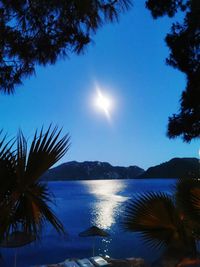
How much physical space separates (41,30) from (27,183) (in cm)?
222

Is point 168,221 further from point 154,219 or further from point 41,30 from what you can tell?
point 41,30

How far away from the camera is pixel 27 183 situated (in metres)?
2.50

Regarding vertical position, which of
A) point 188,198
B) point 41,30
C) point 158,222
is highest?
point 41,30

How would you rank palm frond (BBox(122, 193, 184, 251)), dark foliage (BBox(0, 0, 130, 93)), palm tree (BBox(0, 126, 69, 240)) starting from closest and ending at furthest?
1. palm tree (BBox(0, 126, 69, 240))
2. dark foliage (BBox(0, 0, 130, 93))
3. palm frond (BBox(122, 193, 184, 251))

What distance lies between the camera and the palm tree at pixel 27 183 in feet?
8.20

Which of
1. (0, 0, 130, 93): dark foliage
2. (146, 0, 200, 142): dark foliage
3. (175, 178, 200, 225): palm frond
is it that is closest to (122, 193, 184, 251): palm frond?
(175, 178, 200, 225): palm frond

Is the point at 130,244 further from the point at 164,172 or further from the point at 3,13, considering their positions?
the point at 164,172

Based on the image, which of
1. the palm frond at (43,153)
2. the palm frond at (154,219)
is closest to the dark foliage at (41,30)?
the palm frond at (43,153)

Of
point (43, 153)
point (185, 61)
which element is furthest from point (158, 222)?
point (43, 153)

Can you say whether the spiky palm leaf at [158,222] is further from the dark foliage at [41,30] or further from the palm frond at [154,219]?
the dark foliage at [41,30]

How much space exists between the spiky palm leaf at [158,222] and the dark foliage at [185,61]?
4.44 ft

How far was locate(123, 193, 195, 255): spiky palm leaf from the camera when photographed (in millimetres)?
6062

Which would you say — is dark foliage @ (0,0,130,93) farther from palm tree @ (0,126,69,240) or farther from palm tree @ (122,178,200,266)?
palm tree @ (122,178,200,266)

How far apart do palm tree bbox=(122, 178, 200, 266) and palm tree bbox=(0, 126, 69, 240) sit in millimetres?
3605
